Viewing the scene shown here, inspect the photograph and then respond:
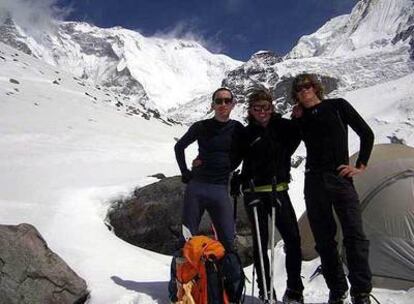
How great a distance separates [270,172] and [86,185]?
6.53 metres

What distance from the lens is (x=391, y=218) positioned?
7.71 metres

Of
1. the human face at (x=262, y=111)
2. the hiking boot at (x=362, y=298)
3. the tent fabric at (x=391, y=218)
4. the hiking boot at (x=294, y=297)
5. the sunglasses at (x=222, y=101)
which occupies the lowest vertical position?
the hiking boot at (x=294, y=297)

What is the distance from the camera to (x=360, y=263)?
6.11 m

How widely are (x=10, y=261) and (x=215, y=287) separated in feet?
10.4

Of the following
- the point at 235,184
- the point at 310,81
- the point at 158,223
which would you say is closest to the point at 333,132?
the point at 310,81

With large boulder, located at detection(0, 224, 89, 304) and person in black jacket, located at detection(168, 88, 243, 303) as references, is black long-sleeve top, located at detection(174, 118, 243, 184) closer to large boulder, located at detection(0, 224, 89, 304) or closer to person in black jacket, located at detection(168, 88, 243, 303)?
person in black jacket, located at detection(168, 88, 243, 303)

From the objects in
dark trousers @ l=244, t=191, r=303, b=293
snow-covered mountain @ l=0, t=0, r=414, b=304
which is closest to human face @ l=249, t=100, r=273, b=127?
dark trousers @ l=244, t=191, r=303, b=293

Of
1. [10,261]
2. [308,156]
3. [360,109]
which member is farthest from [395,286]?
[360,109]

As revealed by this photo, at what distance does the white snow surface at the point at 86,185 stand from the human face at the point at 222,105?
2782mm

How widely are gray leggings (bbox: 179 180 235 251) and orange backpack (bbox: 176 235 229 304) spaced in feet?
1.42

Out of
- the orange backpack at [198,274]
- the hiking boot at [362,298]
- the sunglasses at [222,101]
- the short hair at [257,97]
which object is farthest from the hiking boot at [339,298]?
the sunglasses at [222,101]

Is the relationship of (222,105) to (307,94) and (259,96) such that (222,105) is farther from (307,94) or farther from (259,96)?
(307,94)

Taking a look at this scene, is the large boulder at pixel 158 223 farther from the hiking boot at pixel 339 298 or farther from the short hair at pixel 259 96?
the short hair at pixel 259 96

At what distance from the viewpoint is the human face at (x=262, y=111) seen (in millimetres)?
6760
